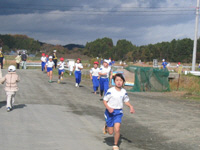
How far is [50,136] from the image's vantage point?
287 inches

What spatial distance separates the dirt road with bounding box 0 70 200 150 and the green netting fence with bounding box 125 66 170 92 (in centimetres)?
611

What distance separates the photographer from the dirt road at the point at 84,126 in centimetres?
686

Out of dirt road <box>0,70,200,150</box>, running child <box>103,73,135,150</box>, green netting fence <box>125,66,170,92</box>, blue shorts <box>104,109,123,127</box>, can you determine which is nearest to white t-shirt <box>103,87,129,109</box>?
running child <box>103,73,135,150</box>

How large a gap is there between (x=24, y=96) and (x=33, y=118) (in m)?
5.32

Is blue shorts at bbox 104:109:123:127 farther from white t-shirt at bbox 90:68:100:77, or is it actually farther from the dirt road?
white t-shirt at bbox 90:68:100:77

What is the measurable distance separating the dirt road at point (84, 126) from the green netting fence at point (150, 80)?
611 cm

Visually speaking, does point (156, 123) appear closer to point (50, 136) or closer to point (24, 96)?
point (50, 136)

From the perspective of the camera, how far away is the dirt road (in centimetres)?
686

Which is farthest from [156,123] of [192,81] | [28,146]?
[192,81]

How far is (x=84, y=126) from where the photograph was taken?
29.1 feet

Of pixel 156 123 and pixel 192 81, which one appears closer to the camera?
pixel 156 123

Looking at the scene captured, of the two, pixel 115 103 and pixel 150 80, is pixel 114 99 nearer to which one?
pixel 115 103

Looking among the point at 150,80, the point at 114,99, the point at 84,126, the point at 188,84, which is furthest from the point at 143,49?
the point at 114,99

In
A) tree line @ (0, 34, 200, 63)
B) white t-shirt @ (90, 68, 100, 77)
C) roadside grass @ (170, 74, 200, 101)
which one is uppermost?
tree line @ (0, 34, 200, 63)
